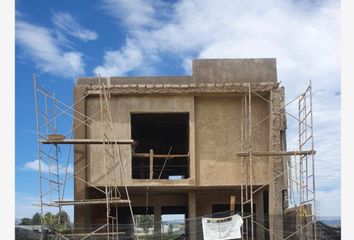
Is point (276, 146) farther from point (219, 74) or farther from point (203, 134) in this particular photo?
point (219, 74)

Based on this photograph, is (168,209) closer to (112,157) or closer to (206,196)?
(206,196)

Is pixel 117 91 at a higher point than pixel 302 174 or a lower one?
higher

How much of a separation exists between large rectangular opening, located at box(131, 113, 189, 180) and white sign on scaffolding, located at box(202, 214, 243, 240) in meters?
4.16

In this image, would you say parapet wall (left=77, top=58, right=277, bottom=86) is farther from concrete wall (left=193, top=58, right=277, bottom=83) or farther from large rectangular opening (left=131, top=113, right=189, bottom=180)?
large rectangular opening (left=131, top=113, right=189, bottom=180)

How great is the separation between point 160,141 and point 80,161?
885 centimetres

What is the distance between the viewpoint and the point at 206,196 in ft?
72.7

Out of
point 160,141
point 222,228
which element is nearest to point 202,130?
point 222,228

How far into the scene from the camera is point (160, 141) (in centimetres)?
2758

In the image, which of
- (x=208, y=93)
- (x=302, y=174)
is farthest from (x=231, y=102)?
(x=302, y=174)

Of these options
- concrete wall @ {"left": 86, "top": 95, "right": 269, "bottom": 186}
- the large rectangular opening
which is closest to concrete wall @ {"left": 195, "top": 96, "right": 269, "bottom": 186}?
concrete wall @ {"left": 86, "top": 95, "right": 269, "bottom": 186}

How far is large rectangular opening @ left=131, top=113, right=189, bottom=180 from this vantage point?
22141mm

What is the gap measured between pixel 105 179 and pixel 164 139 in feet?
32.3

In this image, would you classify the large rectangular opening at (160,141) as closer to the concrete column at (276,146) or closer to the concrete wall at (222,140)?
the concrete wall at (222,140)
